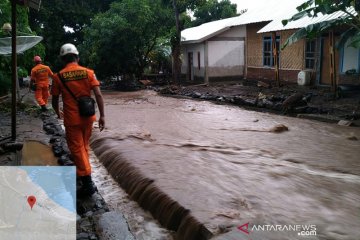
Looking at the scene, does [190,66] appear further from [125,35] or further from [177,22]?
[125,35]

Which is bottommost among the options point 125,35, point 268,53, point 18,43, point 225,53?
point 18,43

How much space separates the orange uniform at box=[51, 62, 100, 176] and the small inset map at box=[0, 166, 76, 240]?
1.72ft

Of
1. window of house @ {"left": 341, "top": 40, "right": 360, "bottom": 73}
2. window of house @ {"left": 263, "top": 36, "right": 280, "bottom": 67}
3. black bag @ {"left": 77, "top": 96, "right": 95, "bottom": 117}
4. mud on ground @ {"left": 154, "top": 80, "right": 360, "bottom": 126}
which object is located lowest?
mud on ground @ {"left": 154, "top": 80, "right": 360, "bottom": 126}

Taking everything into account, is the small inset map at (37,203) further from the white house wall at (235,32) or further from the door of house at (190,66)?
the door of house at (190,66)

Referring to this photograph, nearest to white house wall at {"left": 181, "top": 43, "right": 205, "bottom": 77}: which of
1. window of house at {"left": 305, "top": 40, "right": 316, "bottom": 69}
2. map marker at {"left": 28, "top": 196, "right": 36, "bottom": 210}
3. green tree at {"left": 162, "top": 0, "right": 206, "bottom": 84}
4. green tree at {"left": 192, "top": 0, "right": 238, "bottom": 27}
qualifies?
green tree at {"left": 162, "top": 0, "right": 206, "bottom": 84}

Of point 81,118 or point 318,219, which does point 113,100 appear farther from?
point 318,219

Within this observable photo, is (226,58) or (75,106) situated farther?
(226,58)

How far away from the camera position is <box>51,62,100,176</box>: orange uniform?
16.1ft

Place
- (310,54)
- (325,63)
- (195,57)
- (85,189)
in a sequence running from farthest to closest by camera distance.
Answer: (195,57), (310,54), (325,63), (85,189)

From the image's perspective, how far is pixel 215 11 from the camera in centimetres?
3722

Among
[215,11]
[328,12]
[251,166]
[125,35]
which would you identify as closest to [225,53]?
[125,35]

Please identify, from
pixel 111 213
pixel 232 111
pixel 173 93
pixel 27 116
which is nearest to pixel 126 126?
pixel 27 116

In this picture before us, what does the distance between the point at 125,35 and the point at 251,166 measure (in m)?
16.7

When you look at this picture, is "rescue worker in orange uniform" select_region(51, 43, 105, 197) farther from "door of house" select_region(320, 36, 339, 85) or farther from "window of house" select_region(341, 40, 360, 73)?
"door of house" select_region(320, 36, 339, 85)
